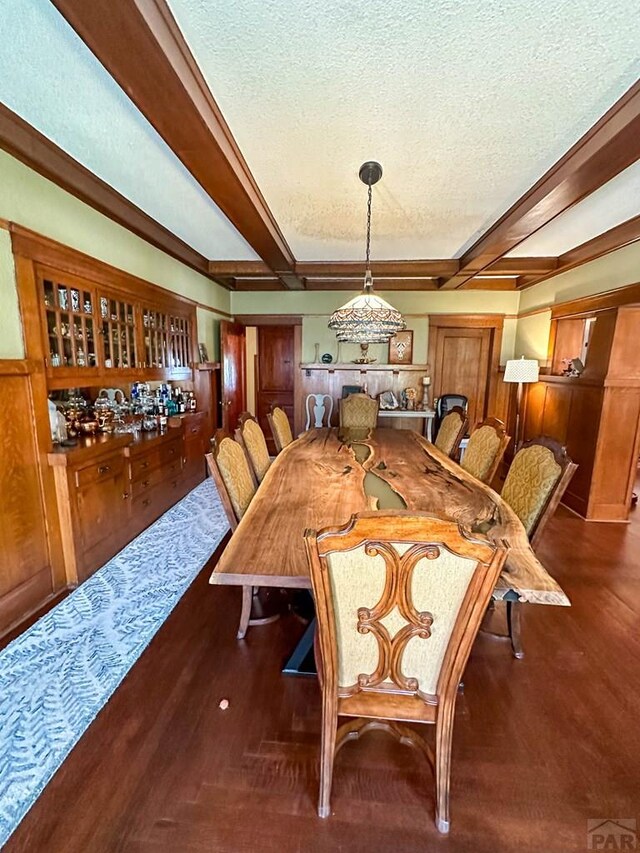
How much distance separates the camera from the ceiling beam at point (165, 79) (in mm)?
1203

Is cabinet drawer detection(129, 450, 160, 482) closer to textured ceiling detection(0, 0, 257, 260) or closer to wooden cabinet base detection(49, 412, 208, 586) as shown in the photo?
wooden cabinet base detection(49, 412, 208, 586)

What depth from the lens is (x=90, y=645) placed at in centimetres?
198

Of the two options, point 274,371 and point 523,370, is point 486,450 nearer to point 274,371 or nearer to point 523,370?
point 523,370

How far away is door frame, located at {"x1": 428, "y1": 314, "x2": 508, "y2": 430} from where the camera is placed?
580 cm

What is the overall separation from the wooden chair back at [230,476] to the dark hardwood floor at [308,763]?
0.73 m

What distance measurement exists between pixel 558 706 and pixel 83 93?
3426mm

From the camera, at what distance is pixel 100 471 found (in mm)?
2689

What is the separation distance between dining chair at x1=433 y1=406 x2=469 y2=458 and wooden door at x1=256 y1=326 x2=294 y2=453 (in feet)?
12.6

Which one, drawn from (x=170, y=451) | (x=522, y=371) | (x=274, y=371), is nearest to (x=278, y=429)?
(x=170, y=451)

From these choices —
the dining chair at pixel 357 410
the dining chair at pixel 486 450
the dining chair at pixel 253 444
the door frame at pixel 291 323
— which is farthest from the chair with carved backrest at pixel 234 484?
the door frame at pixel 291 323

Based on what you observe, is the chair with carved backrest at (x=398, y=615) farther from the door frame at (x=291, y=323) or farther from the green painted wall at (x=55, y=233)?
the door frame at (x=291, y=323)

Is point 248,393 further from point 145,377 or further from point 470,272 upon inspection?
point 470,272

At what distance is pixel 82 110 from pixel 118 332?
5.28 ft

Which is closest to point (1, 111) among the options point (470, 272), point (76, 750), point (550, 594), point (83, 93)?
point (83, 93)
